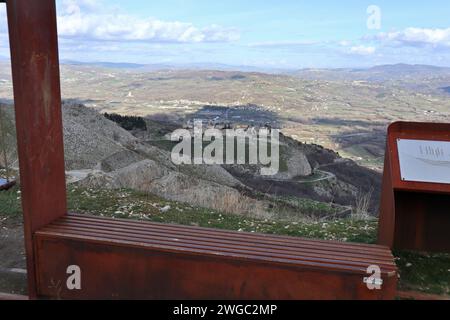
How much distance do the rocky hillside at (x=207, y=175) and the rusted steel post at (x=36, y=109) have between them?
4319mm

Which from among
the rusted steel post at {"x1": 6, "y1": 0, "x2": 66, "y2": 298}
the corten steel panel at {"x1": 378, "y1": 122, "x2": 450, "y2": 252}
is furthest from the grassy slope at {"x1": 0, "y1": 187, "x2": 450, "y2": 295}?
the rusted steel post at {"x1": 6, "y1": 0, "x2": 66, "y2": 298}

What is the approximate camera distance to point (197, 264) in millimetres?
3367

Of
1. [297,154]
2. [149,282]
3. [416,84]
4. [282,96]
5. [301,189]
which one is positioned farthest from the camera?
[416,84]

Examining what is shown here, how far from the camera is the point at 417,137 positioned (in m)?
4.63

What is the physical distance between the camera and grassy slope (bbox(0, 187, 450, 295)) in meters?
5.84

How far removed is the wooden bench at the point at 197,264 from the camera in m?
3.19

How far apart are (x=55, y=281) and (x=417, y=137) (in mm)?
3701

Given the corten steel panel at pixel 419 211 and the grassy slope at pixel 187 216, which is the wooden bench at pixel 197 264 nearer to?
the corten steel panel at pixel 419 211

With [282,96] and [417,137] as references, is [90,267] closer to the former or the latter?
[417,137]

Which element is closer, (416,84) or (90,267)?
(90,267)

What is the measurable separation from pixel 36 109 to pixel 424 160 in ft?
11.7

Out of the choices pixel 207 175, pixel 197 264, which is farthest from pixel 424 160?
pixel 207 175

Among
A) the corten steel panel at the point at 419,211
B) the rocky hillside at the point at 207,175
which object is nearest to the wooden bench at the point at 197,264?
the corten steel panel at the point at 419,211
